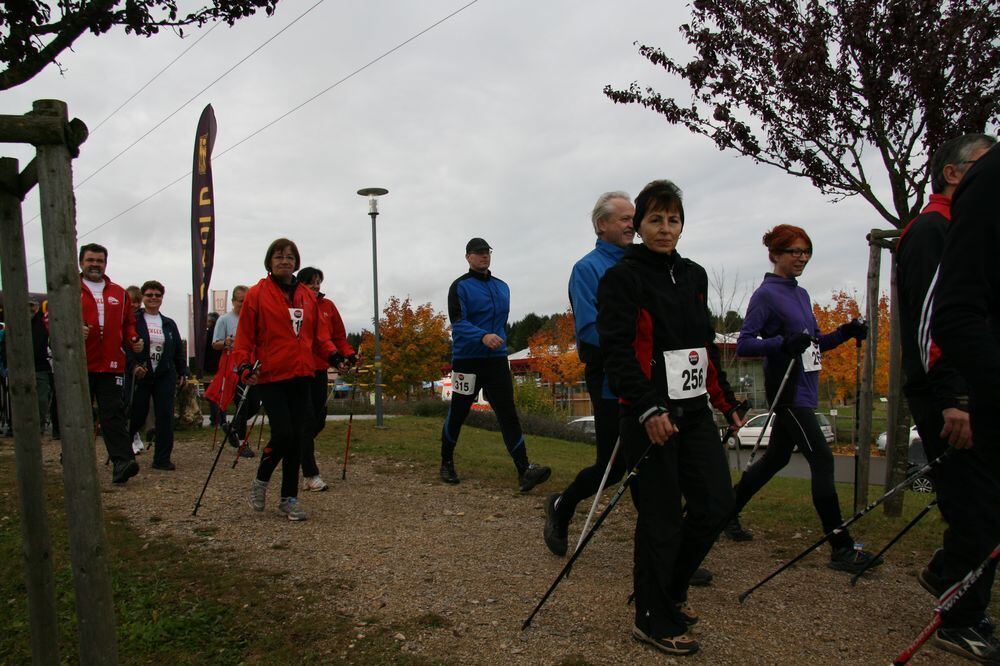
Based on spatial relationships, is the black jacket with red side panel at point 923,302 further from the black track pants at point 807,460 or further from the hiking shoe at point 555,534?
the hiking shoe at point 555,534

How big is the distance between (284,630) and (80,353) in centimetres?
170

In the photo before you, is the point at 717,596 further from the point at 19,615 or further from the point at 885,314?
the point at 885,314

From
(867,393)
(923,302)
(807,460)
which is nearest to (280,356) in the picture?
(807,460)

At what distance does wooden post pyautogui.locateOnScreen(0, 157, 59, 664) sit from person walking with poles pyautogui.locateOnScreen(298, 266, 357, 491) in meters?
3.71

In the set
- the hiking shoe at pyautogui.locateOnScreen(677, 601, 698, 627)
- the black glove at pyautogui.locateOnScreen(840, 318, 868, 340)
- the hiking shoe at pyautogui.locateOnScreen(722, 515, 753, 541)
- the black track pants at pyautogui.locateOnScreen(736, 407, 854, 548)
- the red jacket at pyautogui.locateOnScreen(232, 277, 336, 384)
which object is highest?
the red jacket at pyautogui.locateOnScreen(232, 277, 336, 384)

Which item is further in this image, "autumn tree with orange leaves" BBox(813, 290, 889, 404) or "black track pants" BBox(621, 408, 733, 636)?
"autumn tree with orange leaves" BBox(813, 290, 889, 404)

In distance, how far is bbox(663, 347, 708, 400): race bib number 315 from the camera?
3449mm

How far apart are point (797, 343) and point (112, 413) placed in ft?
18.8

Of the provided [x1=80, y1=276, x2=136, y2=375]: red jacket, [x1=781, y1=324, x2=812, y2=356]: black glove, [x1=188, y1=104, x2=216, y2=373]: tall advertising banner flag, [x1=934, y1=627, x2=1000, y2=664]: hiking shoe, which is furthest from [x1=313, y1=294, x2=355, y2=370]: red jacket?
[x1=188, y1=104, x2=216, y2=373]: tall advertising banner flag

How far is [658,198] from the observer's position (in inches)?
140

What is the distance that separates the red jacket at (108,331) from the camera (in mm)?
6828

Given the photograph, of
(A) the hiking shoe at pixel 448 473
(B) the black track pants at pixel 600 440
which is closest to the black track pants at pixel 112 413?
(A) the hiking shoe at pixel 448 473

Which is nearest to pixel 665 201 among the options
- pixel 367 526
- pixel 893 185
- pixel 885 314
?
pixel 367 526

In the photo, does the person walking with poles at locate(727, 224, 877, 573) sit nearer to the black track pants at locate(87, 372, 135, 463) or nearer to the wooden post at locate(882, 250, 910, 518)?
the wooden post at locate(882, 250, 910, 518)
